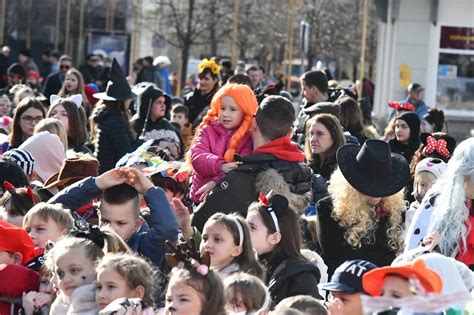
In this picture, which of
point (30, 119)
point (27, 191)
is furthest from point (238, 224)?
point (30, 119)

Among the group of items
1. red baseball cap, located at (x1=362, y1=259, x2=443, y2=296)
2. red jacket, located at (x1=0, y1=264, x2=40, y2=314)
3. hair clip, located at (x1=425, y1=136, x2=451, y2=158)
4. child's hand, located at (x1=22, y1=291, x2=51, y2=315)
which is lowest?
child's hand, located at (x1=22, y1=291, x2=51, y2=315)

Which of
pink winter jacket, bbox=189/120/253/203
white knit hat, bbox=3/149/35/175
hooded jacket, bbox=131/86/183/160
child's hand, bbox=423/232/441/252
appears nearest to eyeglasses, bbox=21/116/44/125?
hooded jacket, bbox=131/86/183/160

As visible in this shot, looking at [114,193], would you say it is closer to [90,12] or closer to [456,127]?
[456,127]

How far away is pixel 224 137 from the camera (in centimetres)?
934

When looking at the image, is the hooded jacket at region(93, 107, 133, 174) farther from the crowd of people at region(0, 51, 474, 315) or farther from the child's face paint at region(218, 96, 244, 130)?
the child's face paint at region(218, 96, 244, 130)

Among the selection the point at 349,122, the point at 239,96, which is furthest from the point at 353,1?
the point at 239,96

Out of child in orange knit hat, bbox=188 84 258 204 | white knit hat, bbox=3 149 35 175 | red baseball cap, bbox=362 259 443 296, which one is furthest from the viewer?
white knit hat, bbox=3 149 35 175

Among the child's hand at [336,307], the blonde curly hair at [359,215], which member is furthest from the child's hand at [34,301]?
the blonde curly hair at [359,215]

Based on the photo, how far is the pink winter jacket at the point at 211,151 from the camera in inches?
359

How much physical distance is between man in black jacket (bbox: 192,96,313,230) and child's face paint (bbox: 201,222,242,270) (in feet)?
4.66

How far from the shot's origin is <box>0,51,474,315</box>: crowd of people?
6.45 meters

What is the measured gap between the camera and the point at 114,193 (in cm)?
802

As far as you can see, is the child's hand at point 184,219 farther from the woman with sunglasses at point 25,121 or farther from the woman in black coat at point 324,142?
the woman with sunglasses at point 25,121

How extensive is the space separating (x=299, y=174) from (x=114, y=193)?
155 centimetres
